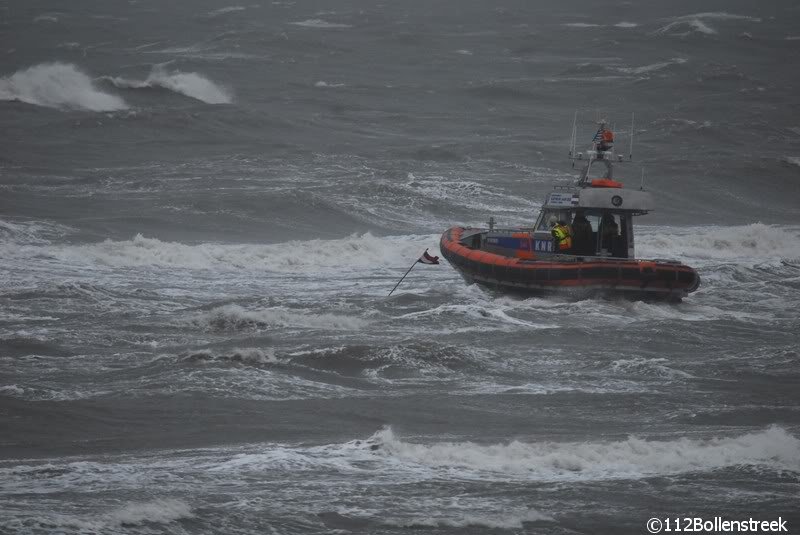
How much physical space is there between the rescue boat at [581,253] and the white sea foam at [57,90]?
78.4ft

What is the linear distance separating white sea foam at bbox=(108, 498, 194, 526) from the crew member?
1153 centimetres

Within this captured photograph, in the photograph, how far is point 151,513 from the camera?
9.17 metres

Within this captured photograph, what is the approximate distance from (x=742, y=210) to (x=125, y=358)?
2160 cm

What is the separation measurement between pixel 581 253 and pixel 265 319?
6033 millimetres

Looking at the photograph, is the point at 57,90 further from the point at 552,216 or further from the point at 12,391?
the point at 12,391

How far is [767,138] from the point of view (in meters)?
40.4

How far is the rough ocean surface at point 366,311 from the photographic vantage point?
10047 millimetres

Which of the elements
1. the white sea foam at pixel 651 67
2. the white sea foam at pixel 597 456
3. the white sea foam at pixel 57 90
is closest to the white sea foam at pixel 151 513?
the white sea foam at pixel 597 456

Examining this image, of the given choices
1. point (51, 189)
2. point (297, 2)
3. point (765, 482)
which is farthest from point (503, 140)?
point (297, 2)

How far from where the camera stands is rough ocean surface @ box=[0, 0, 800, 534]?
1005 centimetres

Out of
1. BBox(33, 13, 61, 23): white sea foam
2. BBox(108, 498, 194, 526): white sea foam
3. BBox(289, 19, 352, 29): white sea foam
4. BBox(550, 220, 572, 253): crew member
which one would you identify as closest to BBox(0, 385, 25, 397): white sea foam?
BBox(108, 498, 194, 526): white sea foam

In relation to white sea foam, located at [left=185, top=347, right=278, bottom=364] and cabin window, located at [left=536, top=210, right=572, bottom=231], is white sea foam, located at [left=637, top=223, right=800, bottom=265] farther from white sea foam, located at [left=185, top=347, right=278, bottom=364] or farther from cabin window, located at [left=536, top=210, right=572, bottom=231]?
white sea foam, located at [left=185, top=347, right=278, bottom=364]

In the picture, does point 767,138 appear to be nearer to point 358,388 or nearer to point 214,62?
point 214,62

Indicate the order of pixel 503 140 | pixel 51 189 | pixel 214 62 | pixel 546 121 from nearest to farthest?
pixel 51 189 < pixel 503 140 < pixel 546 121 < pixel 214 62
